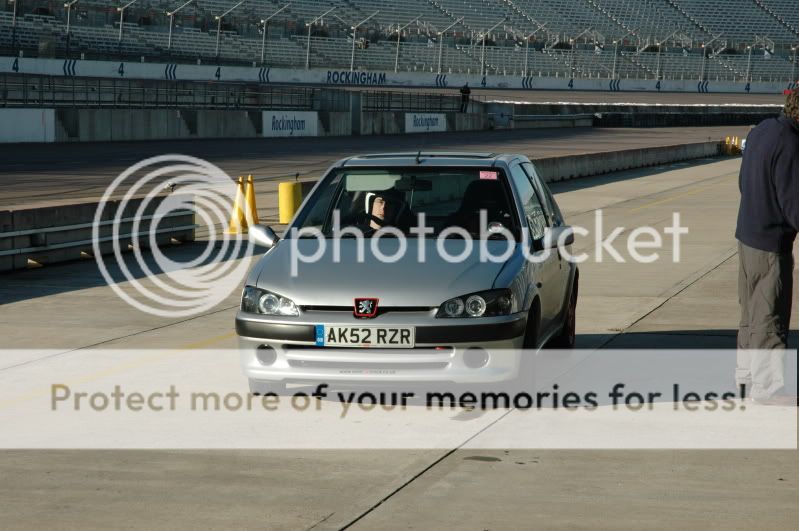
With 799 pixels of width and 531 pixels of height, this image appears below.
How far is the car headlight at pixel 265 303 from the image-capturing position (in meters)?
7.54

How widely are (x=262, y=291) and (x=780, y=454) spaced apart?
304 centimetres

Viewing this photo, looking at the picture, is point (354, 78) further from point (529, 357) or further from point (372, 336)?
point (372, 336)

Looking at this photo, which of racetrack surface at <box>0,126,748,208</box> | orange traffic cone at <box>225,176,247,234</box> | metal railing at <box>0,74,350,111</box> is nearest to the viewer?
orange traffic cone at <box>225,176,247,234</box>

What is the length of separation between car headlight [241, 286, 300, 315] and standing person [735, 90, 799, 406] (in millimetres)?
2707

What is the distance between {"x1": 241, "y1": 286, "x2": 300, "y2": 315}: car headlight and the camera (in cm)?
754

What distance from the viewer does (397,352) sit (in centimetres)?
734

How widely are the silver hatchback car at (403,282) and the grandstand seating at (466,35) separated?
57.7 m

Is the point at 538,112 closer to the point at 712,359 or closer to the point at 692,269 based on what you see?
the point at 692,269

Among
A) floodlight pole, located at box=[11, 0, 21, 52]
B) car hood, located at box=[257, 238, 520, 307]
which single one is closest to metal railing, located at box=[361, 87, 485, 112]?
floodlight pole, located at box=[11, 0, 21, 52]

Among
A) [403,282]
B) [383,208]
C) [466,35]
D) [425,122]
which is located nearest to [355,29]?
[466,35]

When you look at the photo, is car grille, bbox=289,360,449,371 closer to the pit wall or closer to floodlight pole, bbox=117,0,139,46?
the pit wall

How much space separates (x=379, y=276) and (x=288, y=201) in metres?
14.1

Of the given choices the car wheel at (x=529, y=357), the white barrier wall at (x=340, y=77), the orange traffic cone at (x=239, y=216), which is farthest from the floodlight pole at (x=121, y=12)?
the car wheel at (x=529, y=357)

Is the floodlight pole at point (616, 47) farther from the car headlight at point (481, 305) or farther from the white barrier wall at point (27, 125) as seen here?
the car headlight at point (481, 305)
